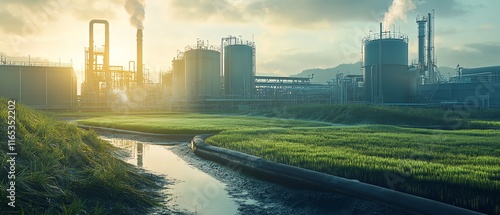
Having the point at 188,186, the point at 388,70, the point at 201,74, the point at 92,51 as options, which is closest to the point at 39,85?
the point at 92,51

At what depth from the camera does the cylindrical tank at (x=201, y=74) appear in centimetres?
5778

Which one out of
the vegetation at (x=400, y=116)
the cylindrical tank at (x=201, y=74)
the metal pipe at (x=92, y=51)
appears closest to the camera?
the vegetation at (x=400, y=116)

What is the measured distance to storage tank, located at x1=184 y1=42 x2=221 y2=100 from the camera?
57.8m

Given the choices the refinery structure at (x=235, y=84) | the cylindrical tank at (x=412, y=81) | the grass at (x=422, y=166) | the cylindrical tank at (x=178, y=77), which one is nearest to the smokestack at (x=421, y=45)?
the refinery structure at (x=235, y=84)

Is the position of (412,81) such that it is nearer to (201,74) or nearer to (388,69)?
(388,69)

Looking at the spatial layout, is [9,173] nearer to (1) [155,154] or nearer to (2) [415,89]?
(1) [155,154]

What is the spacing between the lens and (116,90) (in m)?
60.0

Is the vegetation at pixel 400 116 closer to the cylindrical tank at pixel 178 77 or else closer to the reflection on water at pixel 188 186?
the reflection on water at pixel 188 186

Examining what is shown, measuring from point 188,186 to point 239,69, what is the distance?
54.5 metres

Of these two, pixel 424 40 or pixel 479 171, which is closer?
pixel 479 171

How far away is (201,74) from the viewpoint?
5784 cm

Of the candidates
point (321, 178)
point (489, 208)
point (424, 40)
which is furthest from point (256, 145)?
point (424, 40)

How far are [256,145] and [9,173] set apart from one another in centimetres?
643

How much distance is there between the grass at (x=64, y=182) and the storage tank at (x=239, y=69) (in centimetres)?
5295
